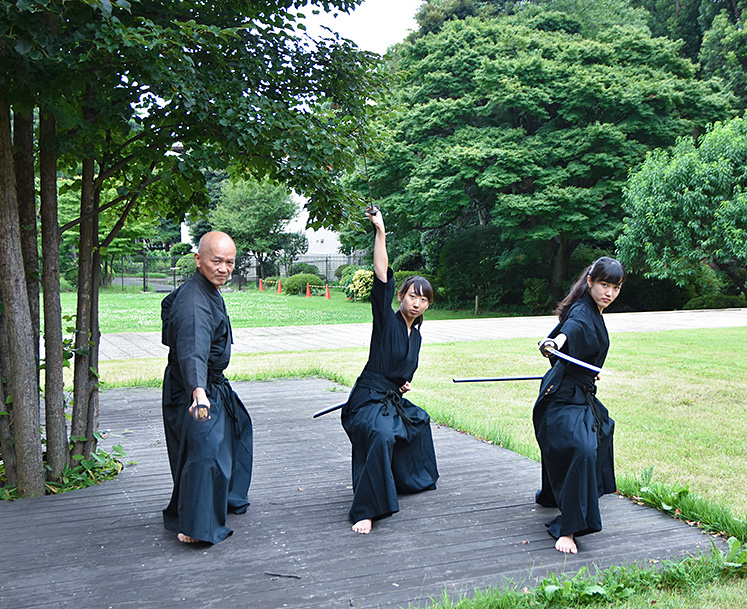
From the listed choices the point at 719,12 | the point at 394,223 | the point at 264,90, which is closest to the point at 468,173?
the point at 394,223

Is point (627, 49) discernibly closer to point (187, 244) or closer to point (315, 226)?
point (315, 226)

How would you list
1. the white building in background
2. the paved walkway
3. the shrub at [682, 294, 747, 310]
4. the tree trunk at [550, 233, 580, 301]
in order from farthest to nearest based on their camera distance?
the white building in background, the tree trunk at [550, 233, 580, 301], the shrub at [682, 294, 747, 310], the paved walkway

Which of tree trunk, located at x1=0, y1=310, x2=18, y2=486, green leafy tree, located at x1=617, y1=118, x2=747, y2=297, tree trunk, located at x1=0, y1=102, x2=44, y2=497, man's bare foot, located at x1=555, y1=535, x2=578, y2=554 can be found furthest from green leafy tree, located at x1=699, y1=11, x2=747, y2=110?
tree trunk, located at x1=0, y1=310, x2=18, y2=486

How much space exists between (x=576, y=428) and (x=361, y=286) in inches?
1025

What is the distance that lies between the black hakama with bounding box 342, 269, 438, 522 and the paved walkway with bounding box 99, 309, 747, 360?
27.3 ft

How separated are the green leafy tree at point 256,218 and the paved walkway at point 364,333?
2576 centimetres

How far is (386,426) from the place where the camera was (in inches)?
167

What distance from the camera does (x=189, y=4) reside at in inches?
187

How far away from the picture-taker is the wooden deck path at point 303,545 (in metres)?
3.20

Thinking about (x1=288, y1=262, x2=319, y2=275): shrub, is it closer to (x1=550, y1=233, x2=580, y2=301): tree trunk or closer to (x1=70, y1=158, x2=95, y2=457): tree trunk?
(x1=550, y1=233, x2=580, y2=301): tree trunk

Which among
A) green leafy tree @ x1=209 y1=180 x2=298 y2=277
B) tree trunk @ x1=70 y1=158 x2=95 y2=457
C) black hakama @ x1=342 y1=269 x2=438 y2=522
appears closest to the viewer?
black hakama @ x1=342 y1=269 x2=438 y2=522

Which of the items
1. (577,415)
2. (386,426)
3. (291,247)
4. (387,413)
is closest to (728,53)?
(291,247)

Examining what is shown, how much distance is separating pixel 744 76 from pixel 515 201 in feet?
40.0

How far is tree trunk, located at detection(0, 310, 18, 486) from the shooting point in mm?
4570
